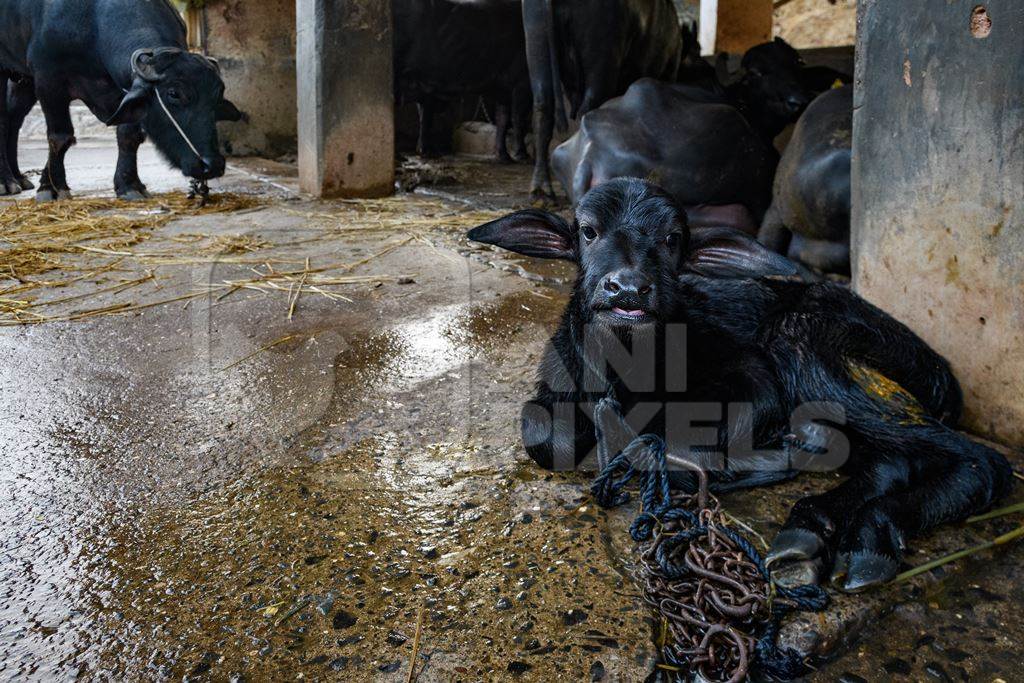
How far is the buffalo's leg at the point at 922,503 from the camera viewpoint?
1703mm

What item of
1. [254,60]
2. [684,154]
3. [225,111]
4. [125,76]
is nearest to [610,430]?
[684,154]

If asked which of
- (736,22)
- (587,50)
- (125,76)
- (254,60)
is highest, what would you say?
(736,22)

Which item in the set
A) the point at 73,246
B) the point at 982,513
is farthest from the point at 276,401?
the point at 73,246

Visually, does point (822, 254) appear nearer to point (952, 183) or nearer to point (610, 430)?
point (952, 183)

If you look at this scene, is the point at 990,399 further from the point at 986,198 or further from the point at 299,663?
the point at 299,663

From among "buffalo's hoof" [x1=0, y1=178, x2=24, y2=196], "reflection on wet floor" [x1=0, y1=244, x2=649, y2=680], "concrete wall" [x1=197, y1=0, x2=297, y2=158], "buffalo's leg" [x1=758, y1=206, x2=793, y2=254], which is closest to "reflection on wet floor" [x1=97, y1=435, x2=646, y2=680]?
"reflection on wet floor" [x1=0, y1=244, x2=649, y2=680]

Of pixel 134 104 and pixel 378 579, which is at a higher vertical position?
pixel 134 104

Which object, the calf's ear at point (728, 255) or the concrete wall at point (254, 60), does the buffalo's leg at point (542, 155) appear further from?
the concrete wall at point (254, 60)

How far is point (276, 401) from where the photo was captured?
2.74 meters

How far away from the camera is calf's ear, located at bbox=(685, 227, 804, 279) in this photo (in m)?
2.20

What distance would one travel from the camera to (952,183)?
2371mm

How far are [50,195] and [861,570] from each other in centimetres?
763

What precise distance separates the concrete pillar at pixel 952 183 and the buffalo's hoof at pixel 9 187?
8.08 meters

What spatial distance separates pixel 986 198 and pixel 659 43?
207 inches
